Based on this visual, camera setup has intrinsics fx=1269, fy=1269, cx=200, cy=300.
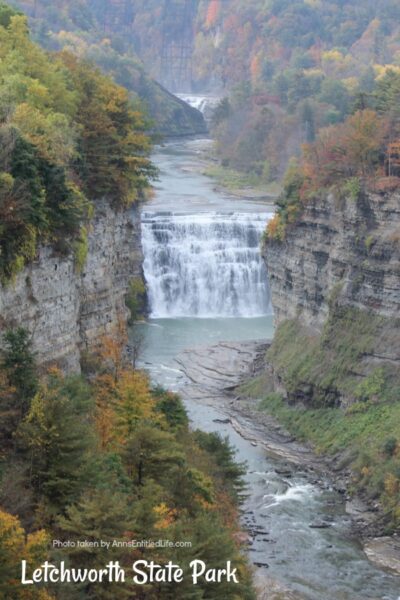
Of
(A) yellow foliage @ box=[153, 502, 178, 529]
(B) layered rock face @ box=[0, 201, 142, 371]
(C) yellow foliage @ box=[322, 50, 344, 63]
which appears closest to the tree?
(A) yellow foliage @ box=[153, 502, 178, 529]

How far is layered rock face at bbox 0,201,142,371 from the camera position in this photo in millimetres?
41781

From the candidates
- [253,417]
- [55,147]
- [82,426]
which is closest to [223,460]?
[55,147]

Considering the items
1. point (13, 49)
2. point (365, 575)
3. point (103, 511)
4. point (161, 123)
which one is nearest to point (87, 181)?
point (13, 49)

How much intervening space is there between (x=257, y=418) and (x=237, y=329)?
20644mm

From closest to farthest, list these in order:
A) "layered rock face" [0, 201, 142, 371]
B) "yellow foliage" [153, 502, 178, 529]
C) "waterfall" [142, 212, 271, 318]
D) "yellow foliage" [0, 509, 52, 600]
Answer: "yellow foliage" [0, 509, 52, 600] → "yellow foliage" [153, 502, 178, 529] → "layered rock face" [0, 201, 142, 371] → "waterfall" [142, 212, 271, 318]

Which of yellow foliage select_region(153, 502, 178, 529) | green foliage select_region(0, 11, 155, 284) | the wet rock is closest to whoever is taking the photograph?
yellow foliage select_region(153, 502, 178, 529)

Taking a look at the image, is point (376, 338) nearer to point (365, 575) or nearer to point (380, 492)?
point (380, 492)

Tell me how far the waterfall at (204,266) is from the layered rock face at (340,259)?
17622mm

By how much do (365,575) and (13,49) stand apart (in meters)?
29.8

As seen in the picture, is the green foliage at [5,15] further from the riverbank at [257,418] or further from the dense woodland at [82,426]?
the riverbank at [257,418]

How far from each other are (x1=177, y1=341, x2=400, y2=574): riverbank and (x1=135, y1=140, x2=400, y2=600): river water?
57 cm

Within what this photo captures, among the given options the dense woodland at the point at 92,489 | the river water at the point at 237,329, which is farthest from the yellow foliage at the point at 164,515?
the river water at the point at 237,329

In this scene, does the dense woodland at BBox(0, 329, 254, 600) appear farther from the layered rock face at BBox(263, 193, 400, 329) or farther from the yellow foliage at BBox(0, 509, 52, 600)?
the layered rock face at BBox(263, 193, 400, 329)

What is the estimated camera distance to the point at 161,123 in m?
172
